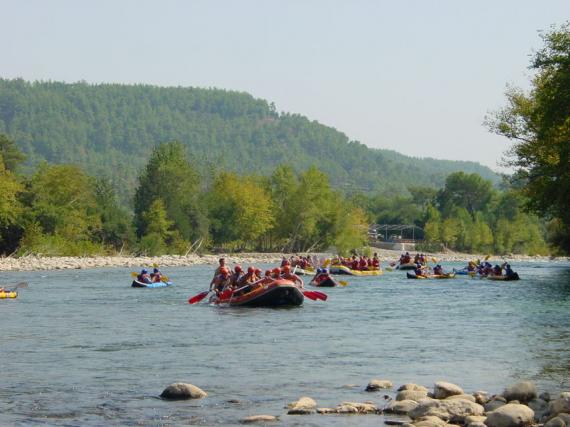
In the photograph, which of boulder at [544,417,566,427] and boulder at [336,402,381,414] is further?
boulder at [336,402,381,414]

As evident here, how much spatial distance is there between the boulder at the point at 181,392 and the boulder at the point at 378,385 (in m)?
3.28

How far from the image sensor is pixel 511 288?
56000 millimetres

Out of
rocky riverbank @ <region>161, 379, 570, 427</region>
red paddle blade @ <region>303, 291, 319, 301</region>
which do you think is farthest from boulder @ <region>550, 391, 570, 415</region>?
red paddle blade @ <region>303, 291, 319, 301</region>

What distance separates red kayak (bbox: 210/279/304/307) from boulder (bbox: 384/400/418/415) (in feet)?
71.0

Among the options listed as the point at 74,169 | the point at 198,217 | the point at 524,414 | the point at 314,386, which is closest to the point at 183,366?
the point at 314,386

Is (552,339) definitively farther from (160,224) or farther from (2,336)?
(160,224)

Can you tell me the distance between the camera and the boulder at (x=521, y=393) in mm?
17188

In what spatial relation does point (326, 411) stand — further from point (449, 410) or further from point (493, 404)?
point (493, 404)

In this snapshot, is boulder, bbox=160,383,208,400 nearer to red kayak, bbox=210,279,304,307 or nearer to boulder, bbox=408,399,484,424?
boulder, bbox=408,399,484,424

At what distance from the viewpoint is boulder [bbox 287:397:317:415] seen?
1705cm

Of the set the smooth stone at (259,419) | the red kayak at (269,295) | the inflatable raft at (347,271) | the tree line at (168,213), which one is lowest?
the smooth stone at (259,419)

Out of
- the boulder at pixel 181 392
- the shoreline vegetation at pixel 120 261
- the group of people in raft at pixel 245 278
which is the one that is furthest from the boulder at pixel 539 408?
the shoreline vegetation at pixel 120 261

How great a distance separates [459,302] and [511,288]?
1260cm

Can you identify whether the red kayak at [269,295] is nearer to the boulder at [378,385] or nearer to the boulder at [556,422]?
the boulder at [378,385]
